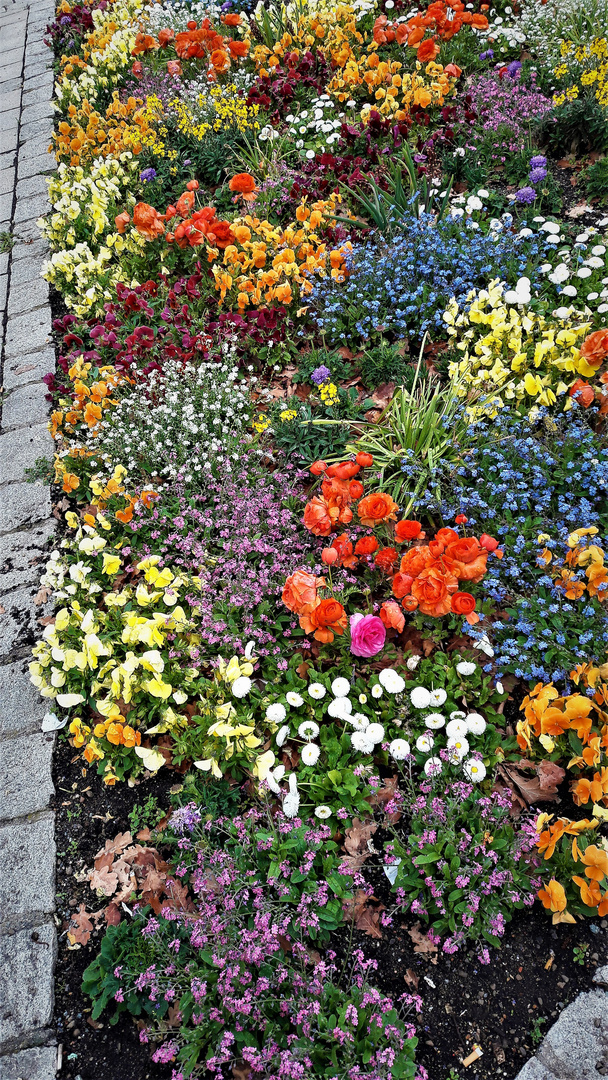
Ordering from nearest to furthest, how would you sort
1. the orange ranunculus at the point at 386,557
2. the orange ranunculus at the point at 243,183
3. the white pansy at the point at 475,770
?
the white pansy at the point at 475,770
the orange ranunculus at the point at 386,557
the orange ranunculus at the point at 243,183

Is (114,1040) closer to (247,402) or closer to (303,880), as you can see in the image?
(303,880)

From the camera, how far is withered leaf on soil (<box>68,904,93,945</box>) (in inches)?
90.4

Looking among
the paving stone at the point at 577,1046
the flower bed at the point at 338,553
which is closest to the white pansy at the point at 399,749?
the flower bed at the point at 338,553

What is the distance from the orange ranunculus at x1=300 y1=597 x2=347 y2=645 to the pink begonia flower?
0.24 ft

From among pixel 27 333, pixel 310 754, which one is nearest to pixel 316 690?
pixel 310 754

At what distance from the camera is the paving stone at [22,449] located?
3893mm

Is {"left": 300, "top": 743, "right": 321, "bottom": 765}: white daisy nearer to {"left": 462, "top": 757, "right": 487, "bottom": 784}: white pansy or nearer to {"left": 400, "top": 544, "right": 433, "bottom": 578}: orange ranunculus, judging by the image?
{"left": 462, "top": 757, "right": 487, "bottom": 784}: white pansy

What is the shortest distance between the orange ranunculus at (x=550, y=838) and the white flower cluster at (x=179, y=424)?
2.11m

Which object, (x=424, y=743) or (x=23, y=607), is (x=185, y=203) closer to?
(x=23, y=607)

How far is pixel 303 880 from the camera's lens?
2.15 meters

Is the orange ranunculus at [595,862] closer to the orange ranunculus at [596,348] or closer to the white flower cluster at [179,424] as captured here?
the orange ranunculus at [596,348]

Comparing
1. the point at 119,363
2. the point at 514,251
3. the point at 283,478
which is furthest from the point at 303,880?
the point at 514,251

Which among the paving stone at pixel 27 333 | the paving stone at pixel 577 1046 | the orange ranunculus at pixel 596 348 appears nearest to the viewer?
the paving stone at pixel 577 1046

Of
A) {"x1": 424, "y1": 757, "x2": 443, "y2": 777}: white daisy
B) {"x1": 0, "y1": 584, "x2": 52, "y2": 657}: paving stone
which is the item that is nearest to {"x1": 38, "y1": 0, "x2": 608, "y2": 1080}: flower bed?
Result: {"x1": 424, "y1": 757, "x2": 443, "y2": 777}: white daisy
